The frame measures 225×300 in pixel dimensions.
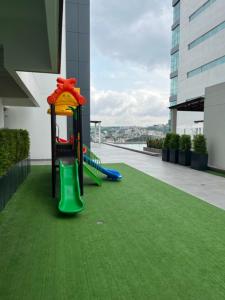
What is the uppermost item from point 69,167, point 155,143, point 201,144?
point 201,144

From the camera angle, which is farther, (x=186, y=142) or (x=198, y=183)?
(x=186, y=142)

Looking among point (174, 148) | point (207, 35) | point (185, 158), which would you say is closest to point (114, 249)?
point (185, 158)

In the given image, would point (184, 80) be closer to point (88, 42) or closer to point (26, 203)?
point (88, 42)

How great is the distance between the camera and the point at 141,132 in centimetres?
2789

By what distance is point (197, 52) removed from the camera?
32.2m

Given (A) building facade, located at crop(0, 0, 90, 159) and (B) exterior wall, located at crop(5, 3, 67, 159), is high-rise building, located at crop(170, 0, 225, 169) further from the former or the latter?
(B) exterior wall, located at crop(5, 3, 67, 159)

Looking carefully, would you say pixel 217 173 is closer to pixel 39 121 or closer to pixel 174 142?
pixel 174 142

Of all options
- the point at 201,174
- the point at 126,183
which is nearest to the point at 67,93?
the point at 126,183

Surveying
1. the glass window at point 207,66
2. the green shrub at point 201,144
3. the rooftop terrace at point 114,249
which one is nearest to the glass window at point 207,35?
the glass window at point 207,66

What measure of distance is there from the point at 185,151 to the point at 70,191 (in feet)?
24.8

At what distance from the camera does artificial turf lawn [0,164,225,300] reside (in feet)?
8.55

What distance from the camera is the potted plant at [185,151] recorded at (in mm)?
11346

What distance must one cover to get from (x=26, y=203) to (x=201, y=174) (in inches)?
262

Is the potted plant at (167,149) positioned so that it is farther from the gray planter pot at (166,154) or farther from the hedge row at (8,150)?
the hedge row at (8,150)
